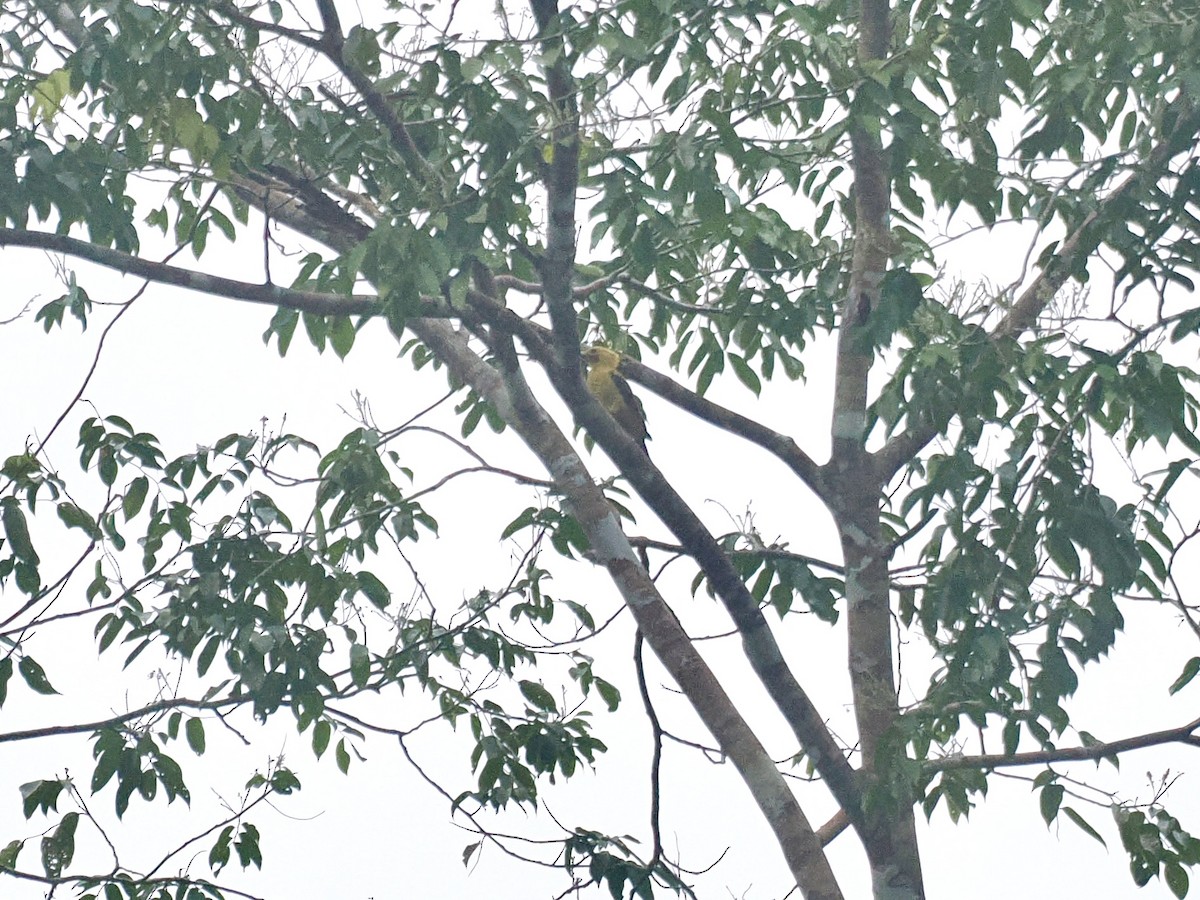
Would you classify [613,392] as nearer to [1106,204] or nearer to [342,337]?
[342,337]

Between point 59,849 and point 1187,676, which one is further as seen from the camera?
point 59,849

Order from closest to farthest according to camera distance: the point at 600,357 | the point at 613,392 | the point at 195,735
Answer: the point at 195,735 → the point at 600,357 → the point at 613,392

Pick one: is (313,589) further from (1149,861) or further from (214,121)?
(1149,861)

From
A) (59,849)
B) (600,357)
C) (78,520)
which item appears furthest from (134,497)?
(600,357)

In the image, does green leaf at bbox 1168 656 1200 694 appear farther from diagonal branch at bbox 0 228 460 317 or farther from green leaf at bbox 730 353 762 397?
diagonal branch at bbox 0 228 460 317

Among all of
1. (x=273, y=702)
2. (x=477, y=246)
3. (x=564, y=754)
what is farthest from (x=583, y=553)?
(x=477, y=246)

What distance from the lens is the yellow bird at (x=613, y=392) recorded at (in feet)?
17.4

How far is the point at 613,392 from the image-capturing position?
215 inches

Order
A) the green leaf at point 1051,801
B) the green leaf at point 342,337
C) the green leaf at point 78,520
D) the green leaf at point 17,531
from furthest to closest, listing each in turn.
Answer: the green leaf at point 342,337 → the green leaf at point 78,520 → the green leaf at point 17,531 → the green leaf at point 1051,801

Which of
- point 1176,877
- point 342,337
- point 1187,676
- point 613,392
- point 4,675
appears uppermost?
point 613,392

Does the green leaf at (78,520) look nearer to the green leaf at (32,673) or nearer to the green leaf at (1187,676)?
the green leaf at (32,673)

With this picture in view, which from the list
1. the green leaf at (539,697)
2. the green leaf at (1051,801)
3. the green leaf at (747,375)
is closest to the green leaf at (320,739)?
the green leaf at (539,697)

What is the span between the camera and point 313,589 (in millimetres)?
3682

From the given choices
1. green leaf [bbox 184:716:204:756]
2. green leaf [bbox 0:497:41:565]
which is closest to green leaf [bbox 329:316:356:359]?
green leaf [bbox 0:497:41:565]
